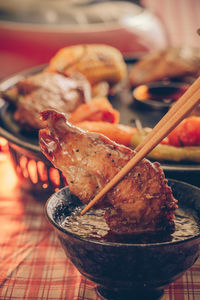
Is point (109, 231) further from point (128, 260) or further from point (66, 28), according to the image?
point (66, 28)

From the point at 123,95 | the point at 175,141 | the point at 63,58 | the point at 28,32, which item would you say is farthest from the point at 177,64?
the point at 28,32

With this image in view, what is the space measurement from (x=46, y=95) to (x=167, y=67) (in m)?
0.73

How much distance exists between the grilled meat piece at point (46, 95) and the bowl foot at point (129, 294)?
0.74m

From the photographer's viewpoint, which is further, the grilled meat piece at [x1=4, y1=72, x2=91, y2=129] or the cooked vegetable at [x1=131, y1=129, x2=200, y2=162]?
the grilled meat piece at [x1=4, y1=72, x2=91, y2=129]

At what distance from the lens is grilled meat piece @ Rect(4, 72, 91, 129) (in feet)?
5.18

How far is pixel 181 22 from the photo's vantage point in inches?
170

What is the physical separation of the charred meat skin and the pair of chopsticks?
0.12 feet

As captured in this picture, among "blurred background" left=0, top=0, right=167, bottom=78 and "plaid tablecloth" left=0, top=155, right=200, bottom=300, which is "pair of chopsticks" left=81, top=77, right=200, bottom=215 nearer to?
"plaid tablecloth" left=0, top=155, right=200, bottom=300

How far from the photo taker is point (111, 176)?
3.00ft

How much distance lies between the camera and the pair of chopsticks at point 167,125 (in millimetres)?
772

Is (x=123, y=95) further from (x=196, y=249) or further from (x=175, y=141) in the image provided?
(x=196, y=249)

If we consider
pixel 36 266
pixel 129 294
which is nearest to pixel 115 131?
pixel 36 266

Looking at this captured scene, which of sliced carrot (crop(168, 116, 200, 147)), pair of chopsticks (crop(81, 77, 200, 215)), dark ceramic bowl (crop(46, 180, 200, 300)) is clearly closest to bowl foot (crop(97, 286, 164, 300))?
dark ceramic bowl (crop(46, 180, 200, 300))

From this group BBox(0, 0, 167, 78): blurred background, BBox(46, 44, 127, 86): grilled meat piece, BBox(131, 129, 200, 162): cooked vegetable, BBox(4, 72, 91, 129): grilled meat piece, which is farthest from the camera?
BBox(0, 0, 167, 78): blurred background
